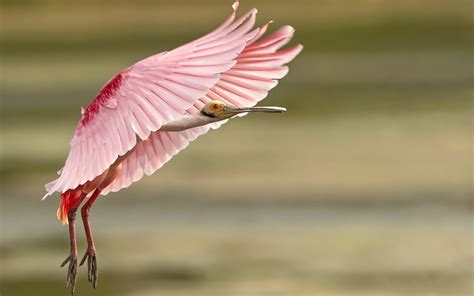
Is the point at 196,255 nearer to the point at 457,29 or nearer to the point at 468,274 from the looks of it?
the point at 468,274

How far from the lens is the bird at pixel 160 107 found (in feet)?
15.4

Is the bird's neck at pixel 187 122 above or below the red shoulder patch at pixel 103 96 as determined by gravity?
below

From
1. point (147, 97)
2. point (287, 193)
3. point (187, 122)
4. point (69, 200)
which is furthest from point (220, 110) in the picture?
point (287, 193)

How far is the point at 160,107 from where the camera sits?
4781 millimetres

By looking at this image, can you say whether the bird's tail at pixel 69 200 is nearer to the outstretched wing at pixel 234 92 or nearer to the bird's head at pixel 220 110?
the outstretched wing at pixel 234 92

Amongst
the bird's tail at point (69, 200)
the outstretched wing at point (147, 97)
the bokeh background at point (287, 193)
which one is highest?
the bokeh background at point (287, 193)

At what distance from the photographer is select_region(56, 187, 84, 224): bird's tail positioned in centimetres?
515

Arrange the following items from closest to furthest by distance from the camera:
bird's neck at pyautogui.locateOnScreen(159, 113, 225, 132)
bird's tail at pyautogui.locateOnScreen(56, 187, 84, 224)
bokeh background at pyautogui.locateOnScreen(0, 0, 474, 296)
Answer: bird's neck at pyautogui.locateOnScreen(159, 113, 225, 132), bird's tail at pyautogui.locateOnScreen(56, 187, 84, 224), bokeh background at pyautogui.locateOnScreen(0, 0, 474, 296)

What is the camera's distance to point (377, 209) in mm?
10898

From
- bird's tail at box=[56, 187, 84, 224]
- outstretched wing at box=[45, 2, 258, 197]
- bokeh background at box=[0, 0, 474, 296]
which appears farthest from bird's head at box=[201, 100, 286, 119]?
bokeh background at box=[0, 0, 474, 296]

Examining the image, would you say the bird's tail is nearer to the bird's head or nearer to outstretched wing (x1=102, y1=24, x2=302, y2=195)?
outstretched wing (x1=102, y1=24, x2=302, y2=195)

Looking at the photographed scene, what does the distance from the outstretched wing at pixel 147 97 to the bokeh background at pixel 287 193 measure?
12.9ft

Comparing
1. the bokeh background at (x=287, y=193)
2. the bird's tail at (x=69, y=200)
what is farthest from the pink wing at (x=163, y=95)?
the bokeh background at (x=287, y=193)

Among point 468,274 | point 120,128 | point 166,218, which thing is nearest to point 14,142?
point 166,218
